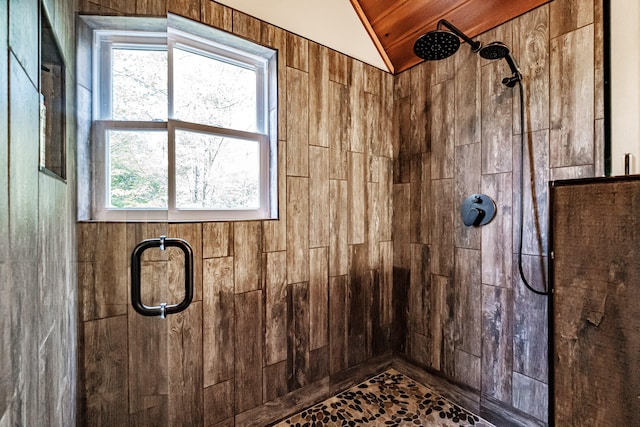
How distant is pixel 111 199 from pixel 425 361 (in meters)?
2.09

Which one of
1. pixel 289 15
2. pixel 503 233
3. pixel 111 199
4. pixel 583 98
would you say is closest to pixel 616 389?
pixel 503 233

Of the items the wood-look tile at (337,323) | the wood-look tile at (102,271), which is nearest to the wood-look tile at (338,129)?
the wood-look tile at (337,323)

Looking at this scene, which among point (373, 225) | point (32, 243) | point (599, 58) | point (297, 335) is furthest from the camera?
point (373, 225)

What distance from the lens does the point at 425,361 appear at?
77.2 inches

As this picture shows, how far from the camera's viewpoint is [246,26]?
1.50 meters

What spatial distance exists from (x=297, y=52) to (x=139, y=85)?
1.01 m

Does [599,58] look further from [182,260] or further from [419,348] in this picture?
[182,260]

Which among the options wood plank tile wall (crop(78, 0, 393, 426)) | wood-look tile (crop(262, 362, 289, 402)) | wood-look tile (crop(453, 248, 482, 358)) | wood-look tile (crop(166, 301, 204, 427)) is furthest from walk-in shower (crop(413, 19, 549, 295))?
wood-look tile (crop(166, 301, 204, 427))

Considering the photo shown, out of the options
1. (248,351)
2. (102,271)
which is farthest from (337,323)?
(102,271)

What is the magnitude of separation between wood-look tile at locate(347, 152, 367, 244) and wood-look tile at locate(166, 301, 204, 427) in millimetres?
1075

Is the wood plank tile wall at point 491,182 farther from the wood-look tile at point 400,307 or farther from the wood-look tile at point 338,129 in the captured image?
the wood-look tile at point 338,129

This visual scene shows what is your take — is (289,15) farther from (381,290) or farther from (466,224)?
(381,290)

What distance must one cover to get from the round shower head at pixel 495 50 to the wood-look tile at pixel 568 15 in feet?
0.95

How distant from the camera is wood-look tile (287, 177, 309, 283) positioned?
5.48 feet
